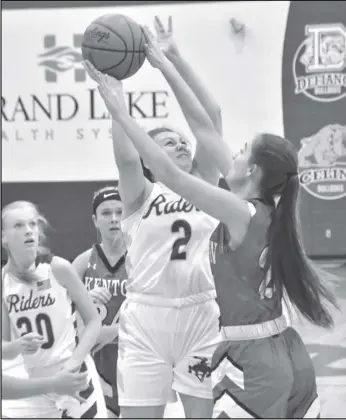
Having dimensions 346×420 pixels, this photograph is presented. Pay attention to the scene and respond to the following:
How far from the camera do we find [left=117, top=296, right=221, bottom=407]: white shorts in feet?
9.48

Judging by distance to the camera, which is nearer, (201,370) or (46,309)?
(201,370)

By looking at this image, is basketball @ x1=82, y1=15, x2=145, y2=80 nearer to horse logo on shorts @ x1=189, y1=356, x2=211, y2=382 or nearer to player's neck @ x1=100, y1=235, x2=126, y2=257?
player's neck @ x1=100, y1=235, x2=126, y2=257

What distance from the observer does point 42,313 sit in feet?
10.1

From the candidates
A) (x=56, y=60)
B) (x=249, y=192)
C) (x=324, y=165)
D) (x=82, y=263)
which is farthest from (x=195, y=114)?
(x=56, y=60)

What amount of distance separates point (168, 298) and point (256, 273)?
2.67 feet

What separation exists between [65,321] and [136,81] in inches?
123

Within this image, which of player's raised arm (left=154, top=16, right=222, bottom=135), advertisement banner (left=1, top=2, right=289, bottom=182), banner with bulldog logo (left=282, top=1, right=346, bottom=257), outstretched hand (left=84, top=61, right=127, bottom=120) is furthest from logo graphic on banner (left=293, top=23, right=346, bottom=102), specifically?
outstretched hand (left=84, top=61, right=127, bottom=120)

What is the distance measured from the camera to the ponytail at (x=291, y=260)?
2.22 meters

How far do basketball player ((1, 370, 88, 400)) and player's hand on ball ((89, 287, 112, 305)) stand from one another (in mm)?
880

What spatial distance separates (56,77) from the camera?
613 centimetres

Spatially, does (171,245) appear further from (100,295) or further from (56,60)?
(56,60)

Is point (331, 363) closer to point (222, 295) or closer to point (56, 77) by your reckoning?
point (222, 295)

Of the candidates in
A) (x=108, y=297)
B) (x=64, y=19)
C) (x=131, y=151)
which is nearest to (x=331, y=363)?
(x=108, y=297)

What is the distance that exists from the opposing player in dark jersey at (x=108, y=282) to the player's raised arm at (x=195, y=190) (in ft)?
4.55
